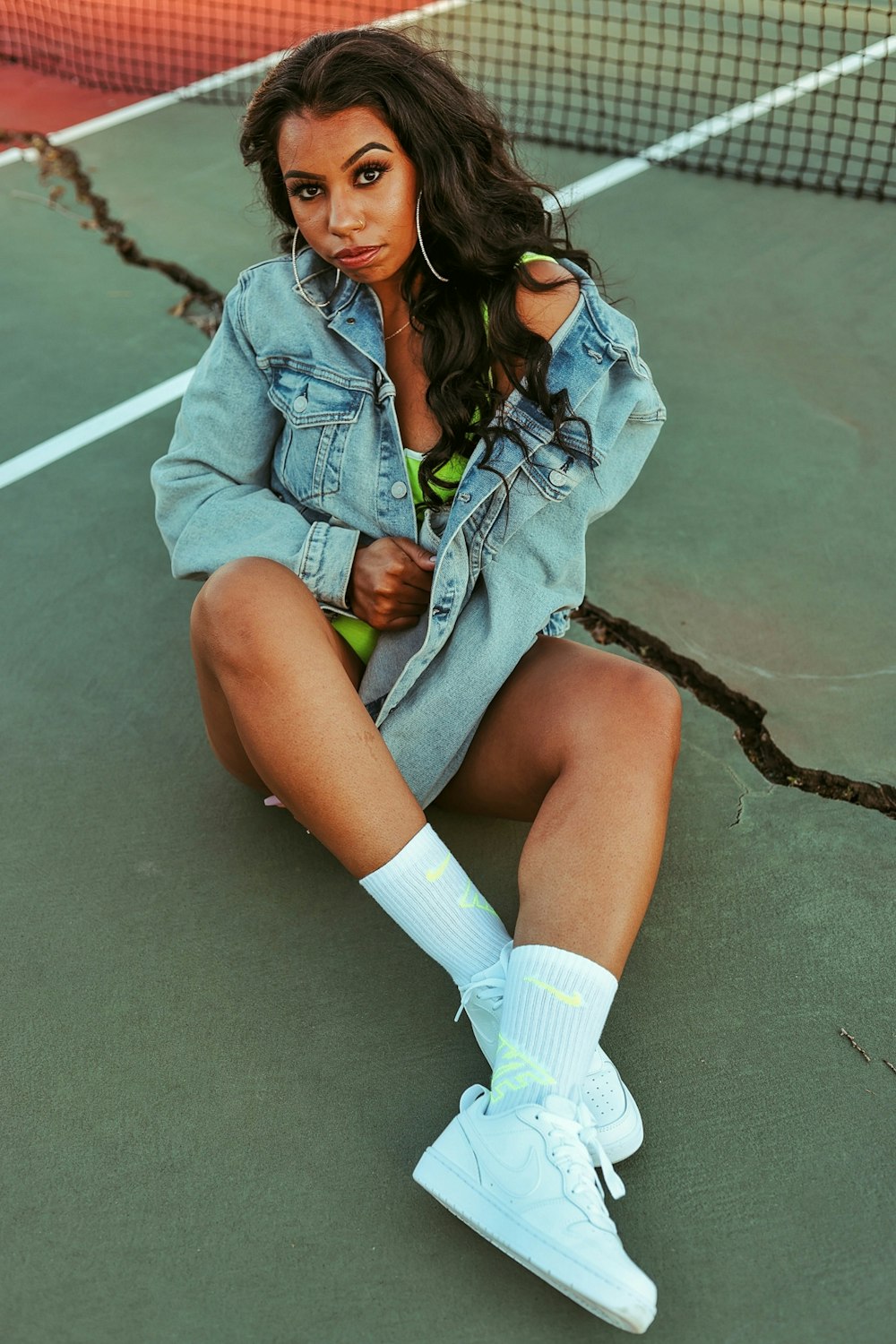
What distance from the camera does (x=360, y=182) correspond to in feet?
6.41

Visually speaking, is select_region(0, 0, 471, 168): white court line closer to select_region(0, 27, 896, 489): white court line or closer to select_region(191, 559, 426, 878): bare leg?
select_region(0, 27, 896, 489): white court line

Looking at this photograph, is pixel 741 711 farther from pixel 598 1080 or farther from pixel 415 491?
pixel 598 1080

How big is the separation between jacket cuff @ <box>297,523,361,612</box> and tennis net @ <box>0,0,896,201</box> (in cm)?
283

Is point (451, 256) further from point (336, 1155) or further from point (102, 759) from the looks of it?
point (336, 1155)

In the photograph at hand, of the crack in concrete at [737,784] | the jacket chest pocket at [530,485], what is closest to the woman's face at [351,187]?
the jacket chest pocket at [530,485]

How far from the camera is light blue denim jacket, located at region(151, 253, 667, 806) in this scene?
203cm

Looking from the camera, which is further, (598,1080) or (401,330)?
(401,330)

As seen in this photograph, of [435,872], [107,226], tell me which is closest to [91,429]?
[107,226]

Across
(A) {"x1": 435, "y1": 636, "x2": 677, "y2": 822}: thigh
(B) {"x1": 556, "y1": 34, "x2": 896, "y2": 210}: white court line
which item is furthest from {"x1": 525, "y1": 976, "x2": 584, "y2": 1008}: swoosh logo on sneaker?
(B) {"x1": 556, "y1": 34, "x2": 896, "y2": 210}: white court line

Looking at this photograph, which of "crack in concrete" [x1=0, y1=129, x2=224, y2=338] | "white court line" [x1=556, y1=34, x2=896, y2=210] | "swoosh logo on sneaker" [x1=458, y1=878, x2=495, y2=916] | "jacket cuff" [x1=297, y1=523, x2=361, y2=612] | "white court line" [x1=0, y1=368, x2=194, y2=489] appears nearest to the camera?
"swoosh logo on sneaker" [x1=458, y1=878, x2=495, y2=916]

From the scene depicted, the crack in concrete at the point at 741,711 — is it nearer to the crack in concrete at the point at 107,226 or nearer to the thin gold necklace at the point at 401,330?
the thin gold necklace at the point at 401,330

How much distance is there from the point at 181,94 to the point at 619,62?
5.49 ft

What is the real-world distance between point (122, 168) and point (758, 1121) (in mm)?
3918

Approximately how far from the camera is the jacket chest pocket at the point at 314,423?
213cm
